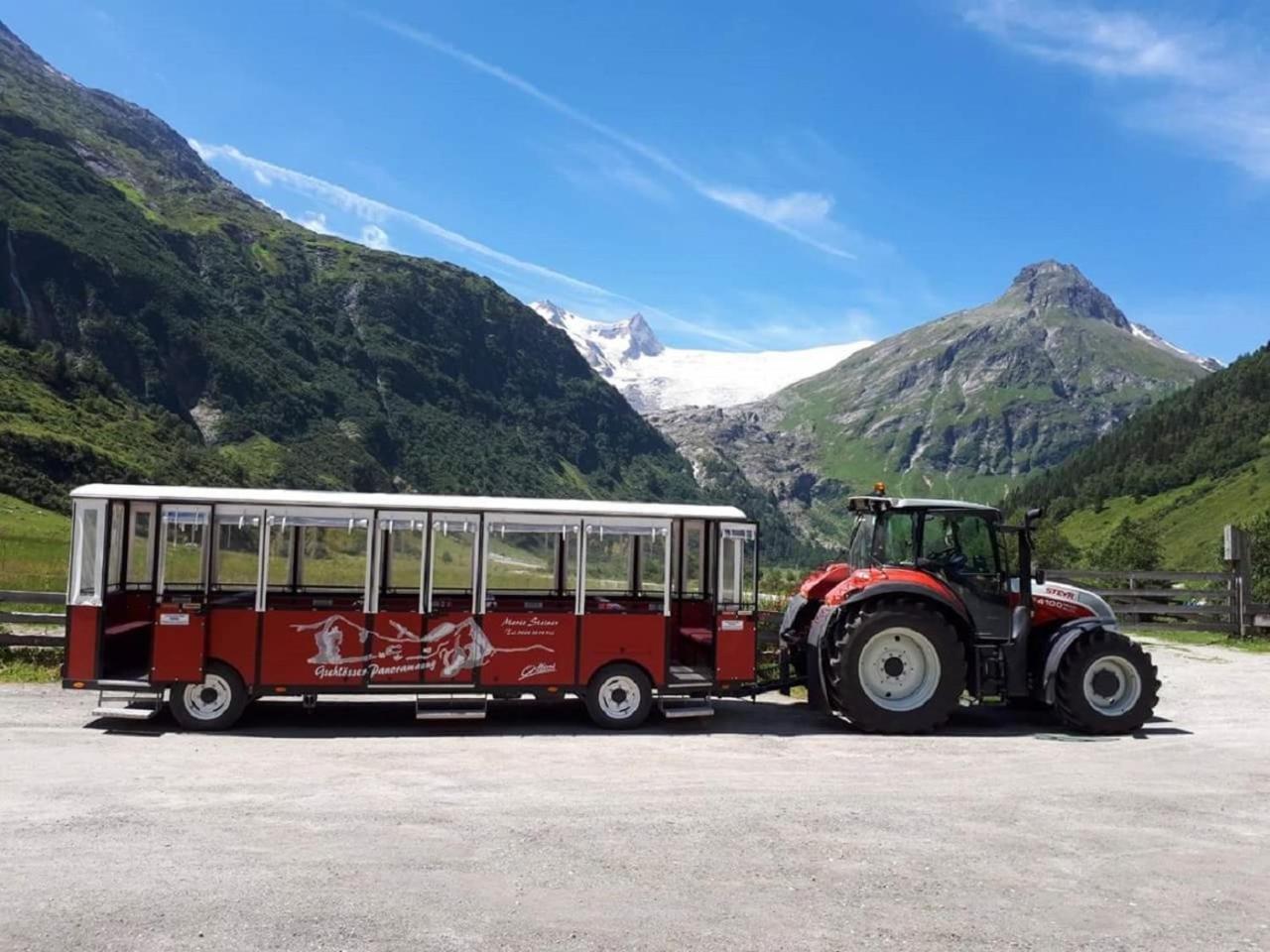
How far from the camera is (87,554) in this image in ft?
39.7

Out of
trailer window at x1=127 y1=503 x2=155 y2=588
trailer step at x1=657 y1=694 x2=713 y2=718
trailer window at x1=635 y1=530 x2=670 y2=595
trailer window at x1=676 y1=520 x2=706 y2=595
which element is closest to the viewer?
trailer step at x1=657 y1=694 x2=713 y2=718

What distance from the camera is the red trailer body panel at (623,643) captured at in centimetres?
1238

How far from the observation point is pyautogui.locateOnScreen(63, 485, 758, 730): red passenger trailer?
11.9 meters

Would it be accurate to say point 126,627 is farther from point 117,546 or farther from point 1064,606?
point 1064,606

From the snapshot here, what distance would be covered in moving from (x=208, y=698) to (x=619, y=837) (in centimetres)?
631

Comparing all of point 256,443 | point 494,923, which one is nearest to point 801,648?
point 494,923

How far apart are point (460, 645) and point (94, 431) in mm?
115599

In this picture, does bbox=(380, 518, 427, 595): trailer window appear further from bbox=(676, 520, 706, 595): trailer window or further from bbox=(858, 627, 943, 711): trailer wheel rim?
bbox=(858, 627, 943, 711): trailer wheel rim

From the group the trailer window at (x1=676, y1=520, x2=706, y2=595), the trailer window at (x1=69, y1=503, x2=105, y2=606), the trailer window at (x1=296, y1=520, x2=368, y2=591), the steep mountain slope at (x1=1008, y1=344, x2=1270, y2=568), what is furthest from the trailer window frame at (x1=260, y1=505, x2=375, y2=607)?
the steep mountain slope at (x1=1008, y1=344, x2=1270, y2=568)

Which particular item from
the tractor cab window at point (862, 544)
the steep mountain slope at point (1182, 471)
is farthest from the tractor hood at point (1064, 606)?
the steep mountain slope at point (1182, 471)

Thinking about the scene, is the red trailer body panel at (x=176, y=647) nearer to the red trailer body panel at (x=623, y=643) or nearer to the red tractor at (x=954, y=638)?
the red trailer body panel at (x=623, y=643)

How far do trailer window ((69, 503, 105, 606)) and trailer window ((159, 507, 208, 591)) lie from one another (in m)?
0.96

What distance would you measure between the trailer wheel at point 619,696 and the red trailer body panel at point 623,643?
0.39 feet

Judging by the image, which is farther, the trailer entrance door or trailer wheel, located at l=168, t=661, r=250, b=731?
the trailer entrance door
